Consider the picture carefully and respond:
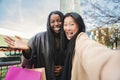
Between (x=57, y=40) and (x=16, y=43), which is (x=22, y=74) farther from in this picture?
(x=57, y=40)

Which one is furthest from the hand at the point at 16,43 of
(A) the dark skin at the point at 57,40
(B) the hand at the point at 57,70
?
(B) the hand at the point at 57,70

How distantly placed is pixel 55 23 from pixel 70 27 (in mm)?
182

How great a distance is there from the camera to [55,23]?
1083 mm

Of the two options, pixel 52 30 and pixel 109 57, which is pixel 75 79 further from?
pixel 52 30

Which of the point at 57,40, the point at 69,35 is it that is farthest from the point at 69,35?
the point at 57,40

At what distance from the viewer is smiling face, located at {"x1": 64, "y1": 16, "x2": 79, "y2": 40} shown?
2.99 feet

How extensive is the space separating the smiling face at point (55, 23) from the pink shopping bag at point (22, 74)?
26cm

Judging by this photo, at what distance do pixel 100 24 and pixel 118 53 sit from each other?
17.3 feet

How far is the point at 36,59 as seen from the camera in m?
1.06

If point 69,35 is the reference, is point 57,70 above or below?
below

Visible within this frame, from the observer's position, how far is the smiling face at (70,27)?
911mm

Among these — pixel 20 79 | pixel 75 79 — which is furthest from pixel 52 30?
pixel 75 79

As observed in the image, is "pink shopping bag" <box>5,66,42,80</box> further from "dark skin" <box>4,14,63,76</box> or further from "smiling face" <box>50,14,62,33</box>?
"smiling face" <box>50,14,62,33</box>

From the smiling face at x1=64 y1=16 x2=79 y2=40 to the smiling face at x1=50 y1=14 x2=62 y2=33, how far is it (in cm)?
10
